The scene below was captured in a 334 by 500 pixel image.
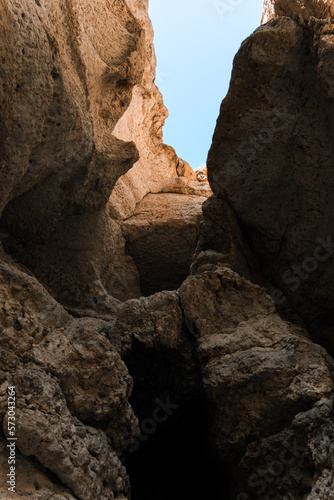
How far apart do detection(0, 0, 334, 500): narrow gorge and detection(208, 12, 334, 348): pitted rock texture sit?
0.02 m

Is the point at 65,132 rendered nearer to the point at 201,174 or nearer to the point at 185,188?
the point at 185,188

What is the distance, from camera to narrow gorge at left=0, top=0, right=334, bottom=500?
11.8 ft

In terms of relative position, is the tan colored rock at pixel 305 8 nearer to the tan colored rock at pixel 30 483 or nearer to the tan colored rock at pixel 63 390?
the tan colored rock at pixel 63 390

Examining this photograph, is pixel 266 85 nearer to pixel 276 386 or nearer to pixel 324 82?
pixel 324 82

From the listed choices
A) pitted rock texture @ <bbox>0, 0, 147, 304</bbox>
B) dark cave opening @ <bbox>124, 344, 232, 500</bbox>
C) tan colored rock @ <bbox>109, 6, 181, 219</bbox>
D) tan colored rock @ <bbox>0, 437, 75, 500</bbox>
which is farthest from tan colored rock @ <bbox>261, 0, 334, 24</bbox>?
tan colored rock @ <bbox>0, 437, 75, 500</bbox>

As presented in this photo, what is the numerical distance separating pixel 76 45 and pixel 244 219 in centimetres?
283

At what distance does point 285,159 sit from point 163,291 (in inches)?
78.3

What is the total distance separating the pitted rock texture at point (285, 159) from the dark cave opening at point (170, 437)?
1799mm

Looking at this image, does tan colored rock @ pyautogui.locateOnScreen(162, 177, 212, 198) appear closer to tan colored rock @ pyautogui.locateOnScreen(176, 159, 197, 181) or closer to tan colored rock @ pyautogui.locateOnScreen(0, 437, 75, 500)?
tan colored rock @ pyautogui.locateOnScreen(176, 159, 197, 181)

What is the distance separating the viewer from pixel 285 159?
5.28 m

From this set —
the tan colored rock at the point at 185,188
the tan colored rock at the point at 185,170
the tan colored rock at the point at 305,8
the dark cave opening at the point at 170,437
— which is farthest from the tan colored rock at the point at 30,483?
the tan colored rock at the point at 185,170

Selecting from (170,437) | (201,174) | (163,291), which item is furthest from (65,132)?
(201,174)

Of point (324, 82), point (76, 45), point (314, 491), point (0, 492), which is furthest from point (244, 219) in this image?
point (0, 492)

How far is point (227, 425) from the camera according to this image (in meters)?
4.32
